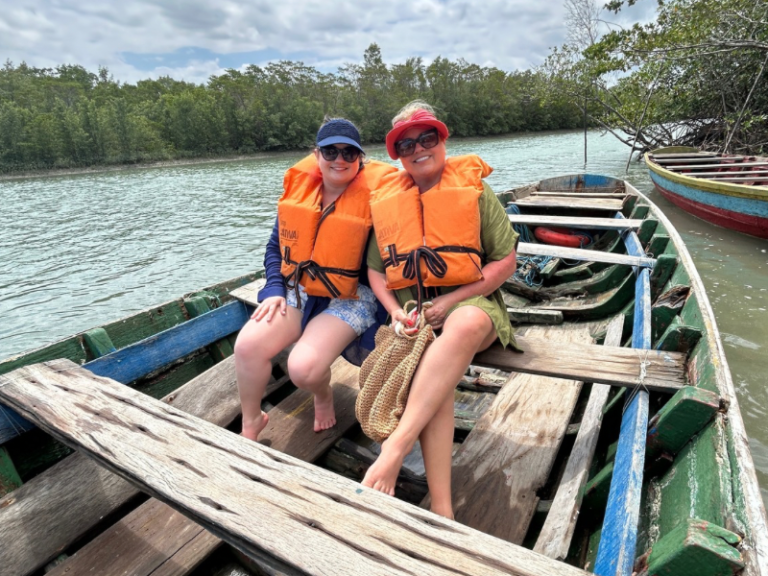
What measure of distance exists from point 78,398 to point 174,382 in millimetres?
1081

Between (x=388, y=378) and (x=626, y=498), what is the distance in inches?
32.6

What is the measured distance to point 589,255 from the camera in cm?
371

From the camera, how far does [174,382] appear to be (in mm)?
2848

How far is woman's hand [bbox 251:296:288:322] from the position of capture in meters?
2.14

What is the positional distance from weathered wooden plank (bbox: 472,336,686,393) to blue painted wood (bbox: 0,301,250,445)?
1728 mm

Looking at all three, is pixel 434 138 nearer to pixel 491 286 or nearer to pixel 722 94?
pixel 491 286

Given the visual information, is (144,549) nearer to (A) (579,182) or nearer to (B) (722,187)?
(A) (579,182)

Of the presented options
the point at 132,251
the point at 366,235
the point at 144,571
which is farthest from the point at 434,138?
the point at 132,251

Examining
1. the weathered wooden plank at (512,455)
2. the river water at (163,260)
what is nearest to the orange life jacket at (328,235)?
the weathered wooden plank at (512,455)

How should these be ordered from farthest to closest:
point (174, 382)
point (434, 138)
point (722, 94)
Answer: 1. point (722, 94)
2. point (174, 382)
3. point (434, 138)

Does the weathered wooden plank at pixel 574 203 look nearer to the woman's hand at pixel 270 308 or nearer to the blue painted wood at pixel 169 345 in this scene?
the blue painted wood at pixel 169 345

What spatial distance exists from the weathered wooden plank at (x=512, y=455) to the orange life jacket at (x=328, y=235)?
0.93 meters

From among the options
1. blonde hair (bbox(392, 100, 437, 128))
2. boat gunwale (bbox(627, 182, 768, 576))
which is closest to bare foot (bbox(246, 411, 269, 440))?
blonde hair (bbox(392, 100, 437, 128))

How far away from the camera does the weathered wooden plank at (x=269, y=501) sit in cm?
101
